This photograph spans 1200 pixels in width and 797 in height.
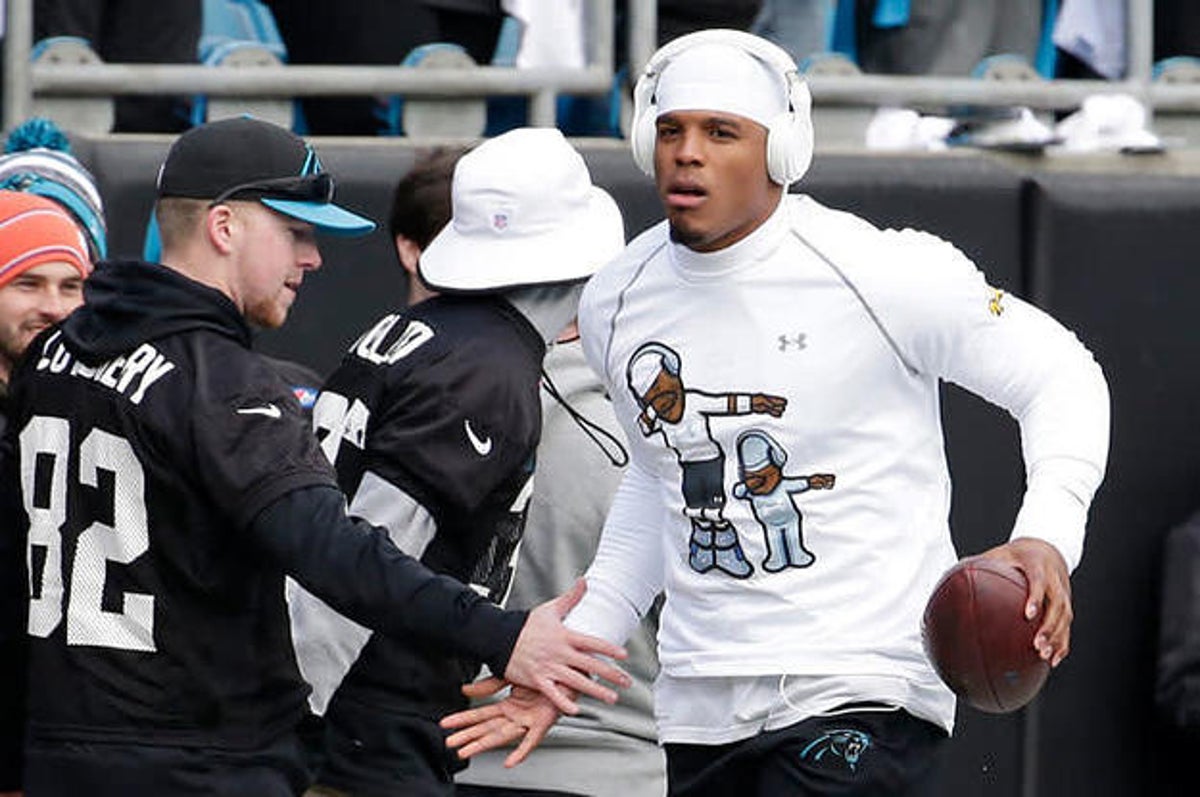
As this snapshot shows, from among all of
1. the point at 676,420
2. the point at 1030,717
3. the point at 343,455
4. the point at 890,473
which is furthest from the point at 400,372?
the point at 1030,717

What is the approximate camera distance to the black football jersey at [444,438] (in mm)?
5473

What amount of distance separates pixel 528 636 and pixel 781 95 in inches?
42.1

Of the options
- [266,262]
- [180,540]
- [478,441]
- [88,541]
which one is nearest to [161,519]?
[180,540]

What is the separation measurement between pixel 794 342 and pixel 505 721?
0.82 m

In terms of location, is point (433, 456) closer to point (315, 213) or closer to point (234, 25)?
point (315, 213)

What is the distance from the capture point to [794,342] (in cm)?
516

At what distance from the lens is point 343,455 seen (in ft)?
18.4

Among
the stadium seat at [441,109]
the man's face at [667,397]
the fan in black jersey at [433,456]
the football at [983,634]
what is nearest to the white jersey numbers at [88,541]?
the fan in black jersey at [433,456]

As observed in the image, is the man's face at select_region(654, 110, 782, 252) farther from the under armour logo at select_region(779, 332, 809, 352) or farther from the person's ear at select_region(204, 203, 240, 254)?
the person's ear at select_region(204, 203, 240, 254)

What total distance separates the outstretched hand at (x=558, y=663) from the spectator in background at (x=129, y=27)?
140 inches

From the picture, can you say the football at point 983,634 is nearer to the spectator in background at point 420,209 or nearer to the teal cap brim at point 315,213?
the teal cap brim at point 315,213

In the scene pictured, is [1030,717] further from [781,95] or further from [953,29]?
[781,95]

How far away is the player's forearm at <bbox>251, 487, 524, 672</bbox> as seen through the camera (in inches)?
189

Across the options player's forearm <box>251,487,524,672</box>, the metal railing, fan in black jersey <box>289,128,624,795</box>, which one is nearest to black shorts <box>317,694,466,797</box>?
fan in black jersey <box>289,128,624,795</box>
